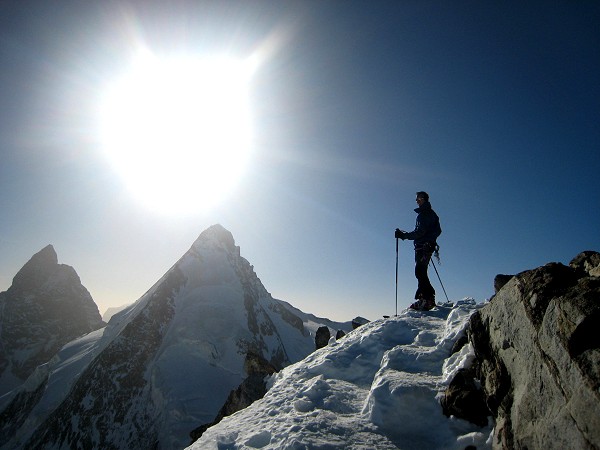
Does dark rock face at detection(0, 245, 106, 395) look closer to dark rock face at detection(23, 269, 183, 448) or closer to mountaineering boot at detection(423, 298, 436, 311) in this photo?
dark rock face at detection(23, 269, 183, 448)

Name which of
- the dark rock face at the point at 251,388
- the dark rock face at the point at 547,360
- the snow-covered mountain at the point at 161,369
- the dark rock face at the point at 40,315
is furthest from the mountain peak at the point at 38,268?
the dark rock face at the point at 547,360

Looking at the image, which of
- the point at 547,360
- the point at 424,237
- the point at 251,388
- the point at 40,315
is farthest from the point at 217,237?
the point at 40,315

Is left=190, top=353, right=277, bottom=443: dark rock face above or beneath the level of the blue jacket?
beneath

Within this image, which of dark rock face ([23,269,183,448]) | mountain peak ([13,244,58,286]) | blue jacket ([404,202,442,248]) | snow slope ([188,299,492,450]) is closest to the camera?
snow slope ([188,299,492,450])

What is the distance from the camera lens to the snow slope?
636 cm

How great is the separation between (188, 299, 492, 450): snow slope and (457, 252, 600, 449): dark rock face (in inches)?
35.3

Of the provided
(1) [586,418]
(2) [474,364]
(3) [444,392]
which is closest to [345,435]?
(3) [444,392]

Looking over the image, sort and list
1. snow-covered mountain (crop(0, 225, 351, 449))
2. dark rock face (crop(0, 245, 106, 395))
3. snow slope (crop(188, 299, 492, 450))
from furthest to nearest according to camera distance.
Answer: dark rock face (crop(0, 245, 106, 395)), snow-covered mountain (crop(0, 225, 351, 449)), snow slope (crop(188, 299, 492, 450))

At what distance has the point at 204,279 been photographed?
9450 cm

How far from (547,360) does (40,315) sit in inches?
8524

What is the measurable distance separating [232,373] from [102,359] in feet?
99.4

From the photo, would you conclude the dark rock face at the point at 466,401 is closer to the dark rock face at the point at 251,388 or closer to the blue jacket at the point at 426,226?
the blue jacket at the point at 426,226

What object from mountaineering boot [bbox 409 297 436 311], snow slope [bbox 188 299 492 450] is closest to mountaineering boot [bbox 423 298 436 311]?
mountaineering boot [bbox 409 297 436 311]

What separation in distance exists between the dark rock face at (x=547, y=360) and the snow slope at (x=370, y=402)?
896 millimetres
